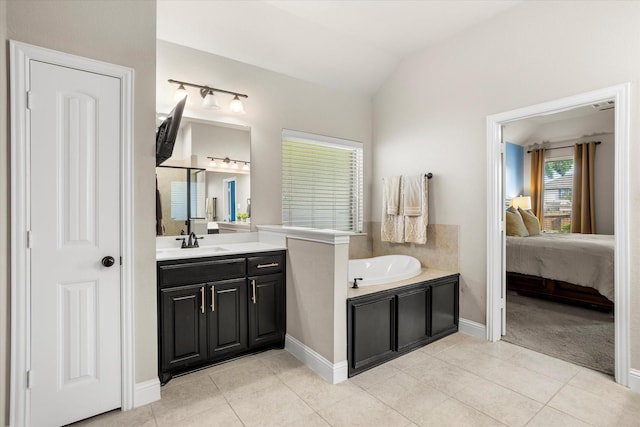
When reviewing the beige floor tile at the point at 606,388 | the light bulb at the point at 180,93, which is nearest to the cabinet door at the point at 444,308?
the beige floor tile at the point at 606,388

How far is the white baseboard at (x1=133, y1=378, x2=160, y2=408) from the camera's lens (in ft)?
6.70

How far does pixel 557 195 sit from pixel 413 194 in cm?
476

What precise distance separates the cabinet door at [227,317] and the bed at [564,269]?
382 cm

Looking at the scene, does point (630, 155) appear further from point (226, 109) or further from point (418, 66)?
point (226, 109)

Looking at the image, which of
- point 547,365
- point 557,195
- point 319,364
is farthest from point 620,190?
point 557,195

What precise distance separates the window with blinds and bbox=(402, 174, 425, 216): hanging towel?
729 mm

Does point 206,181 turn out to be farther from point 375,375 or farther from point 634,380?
point 634,380

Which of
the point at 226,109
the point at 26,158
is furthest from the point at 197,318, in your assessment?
the point at 226,109

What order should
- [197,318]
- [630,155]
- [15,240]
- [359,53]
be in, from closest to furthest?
[15,240]
[630,155]
[197,318]
[359,53]

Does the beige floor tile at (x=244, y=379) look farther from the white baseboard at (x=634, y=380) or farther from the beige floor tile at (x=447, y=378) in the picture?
the white baseboard at (x=634, y=380)

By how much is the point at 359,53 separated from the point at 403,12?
76 centimetres

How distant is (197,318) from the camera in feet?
7.98

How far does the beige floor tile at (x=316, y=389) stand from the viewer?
211cm

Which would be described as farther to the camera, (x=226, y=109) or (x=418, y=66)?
(x=418, y=66)
